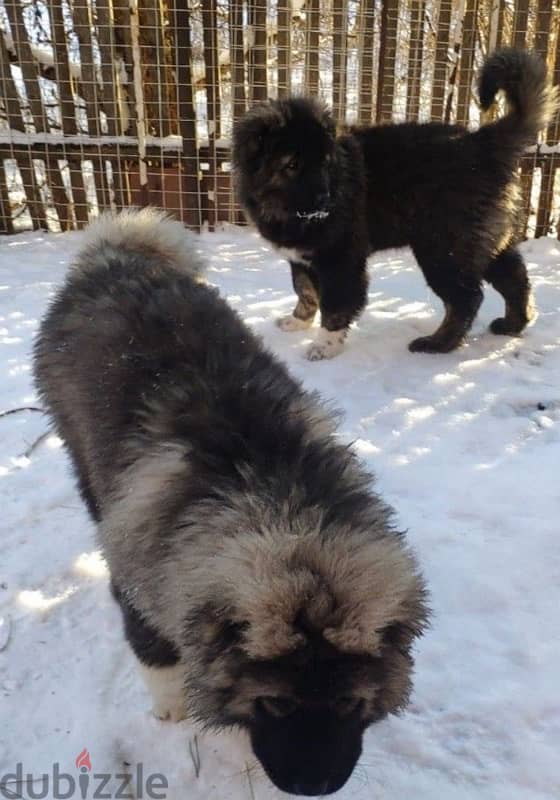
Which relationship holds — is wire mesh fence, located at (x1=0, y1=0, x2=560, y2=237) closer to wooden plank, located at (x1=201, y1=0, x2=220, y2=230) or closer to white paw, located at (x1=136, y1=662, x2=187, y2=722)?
wooden plank, located at (x1=201, y1=0, x2=220, y2=230)

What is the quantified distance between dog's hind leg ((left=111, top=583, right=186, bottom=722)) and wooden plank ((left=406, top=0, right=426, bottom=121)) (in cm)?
534

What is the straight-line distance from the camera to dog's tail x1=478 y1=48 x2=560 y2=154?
12.1ft

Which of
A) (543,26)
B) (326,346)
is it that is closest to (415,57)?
(543,26)

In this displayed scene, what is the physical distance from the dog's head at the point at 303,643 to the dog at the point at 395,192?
2712mm

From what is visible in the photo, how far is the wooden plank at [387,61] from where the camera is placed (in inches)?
220

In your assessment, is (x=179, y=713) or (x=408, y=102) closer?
(x=179, y=713)

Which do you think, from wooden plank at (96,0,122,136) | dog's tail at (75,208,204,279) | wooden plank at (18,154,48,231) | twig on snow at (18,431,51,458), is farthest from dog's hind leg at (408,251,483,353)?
wooden plank at (18,154,48,231)

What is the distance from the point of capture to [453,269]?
382 centimetres

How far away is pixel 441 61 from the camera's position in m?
5.73

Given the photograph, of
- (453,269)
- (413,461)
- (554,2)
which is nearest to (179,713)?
(413,461)

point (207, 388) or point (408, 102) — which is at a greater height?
point (408, 102)

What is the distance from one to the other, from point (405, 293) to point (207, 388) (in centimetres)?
366

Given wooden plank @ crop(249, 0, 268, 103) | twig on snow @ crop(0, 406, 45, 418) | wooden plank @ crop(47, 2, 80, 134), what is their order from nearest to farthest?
twig on snow @ crop(0, 406, 45, 418), wooden plank @ crop(47, 2, 80, 134), wooden plank @ crop(249, 0, 268, 103)

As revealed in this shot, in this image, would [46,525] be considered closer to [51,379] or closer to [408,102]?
[51,379]
